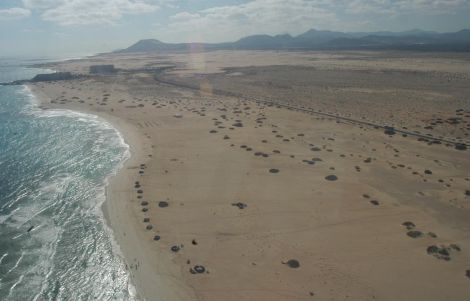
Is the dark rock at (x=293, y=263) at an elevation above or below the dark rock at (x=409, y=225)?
below

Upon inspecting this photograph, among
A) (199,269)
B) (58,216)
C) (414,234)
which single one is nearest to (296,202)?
(414,234)

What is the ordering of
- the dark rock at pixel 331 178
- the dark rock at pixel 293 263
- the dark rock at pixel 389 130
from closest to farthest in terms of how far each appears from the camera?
the dark rock at pixel 293 263
the dark rock at pixel 331 178
the dark rock at pixel 389 130

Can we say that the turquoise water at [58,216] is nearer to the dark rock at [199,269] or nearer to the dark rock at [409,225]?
the dark rock at [199,269]

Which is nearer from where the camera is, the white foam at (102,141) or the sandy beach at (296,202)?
the sandy beach at (296,202)

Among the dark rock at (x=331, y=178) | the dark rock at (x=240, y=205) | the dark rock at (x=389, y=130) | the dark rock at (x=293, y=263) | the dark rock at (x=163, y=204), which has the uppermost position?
the dark rock at (x=389, y=130)

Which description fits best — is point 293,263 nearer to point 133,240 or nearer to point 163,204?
point 133,240

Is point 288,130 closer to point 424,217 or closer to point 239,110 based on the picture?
point 239,110

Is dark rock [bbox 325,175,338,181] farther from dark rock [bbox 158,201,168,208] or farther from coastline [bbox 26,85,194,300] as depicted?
coastline [bbox 26,85,194,300]

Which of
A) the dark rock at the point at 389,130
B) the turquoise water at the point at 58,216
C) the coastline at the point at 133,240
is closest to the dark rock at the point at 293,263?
the coastline at the point at 133,240

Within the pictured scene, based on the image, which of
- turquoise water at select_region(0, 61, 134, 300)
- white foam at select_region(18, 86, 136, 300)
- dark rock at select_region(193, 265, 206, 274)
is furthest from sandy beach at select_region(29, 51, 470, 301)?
turquoise water at select_region(0, 61, 134, 300)
